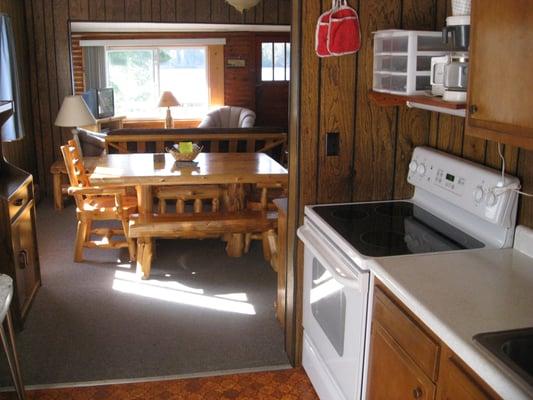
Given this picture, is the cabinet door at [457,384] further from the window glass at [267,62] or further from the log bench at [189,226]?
the window glass at [267,62]

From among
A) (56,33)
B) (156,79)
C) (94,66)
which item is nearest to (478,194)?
(56,33)

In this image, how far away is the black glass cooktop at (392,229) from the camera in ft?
6.81

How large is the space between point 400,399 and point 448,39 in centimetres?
120

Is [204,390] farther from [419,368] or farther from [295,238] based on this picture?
[419,368]

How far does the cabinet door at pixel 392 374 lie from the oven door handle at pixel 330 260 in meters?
0.17

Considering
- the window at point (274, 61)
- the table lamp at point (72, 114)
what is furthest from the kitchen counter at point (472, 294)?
the window at point (274, 61)

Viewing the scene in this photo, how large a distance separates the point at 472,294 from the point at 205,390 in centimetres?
149

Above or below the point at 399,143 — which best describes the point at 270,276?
below

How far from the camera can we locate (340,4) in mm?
2416

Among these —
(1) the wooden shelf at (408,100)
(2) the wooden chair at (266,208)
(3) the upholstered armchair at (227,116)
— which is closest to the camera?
(1) the wooden shelf at (408,100)

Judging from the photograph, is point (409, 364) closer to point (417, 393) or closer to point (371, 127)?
point (417, 393)

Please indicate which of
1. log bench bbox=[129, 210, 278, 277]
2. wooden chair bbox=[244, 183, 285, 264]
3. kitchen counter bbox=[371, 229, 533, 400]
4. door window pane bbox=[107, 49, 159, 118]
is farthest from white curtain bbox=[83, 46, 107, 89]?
kitchen counter bbox=[371, 229, 533, 400]

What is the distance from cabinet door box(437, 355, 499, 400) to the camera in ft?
4.34

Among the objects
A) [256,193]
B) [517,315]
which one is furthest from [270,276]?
[517,315]
